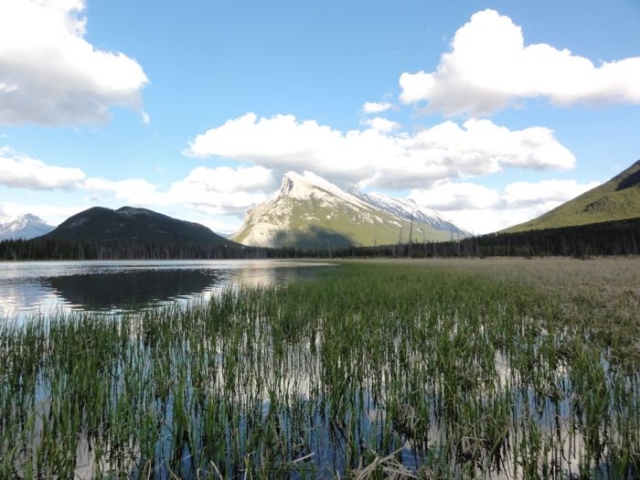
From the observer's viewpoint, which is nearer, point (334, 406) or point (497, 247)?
point (334, 406)

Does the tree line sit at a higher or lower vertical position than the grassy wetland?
higher

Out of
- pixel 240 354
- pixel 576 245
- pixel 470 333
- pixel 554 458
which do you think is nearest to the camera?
pixel 554 458

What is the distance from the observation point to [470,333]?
1319 cm

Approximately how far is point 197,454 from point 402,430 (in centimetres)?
389

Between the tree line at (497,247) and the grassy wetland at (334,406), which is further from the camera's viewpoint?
the tree line at (497,247)

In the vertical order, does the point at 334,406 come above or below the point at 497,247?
below

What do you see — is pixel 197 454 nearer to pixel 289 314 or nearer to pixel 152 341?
pixel 152 341

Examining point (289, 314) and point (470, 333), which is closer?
point (470, 333)

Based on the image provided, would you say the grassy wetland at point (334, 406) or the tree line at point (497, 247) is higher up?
the tree line at point (497, 247)

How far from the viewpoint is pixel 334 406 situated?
7672 mm

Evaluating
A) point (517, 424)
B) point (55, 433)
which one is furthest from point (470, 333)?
point (55, 433)

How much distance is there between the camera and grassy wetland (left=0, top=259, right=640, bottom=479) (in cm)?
573

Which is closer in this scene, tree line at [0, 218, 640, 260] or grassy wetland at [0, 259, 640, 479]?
grassy wetland at [0, 259, 640, 479]

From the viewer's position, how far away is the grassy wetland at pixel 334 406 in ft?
18.8
